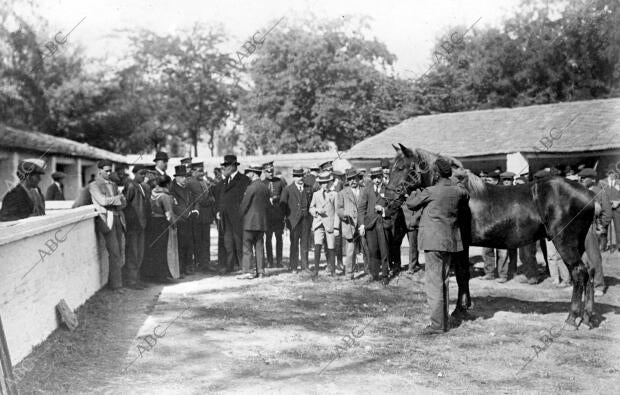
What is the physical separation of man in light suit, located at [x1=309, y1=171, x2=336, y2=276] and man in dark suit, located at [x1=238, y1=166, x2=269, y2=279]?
103 centimetres

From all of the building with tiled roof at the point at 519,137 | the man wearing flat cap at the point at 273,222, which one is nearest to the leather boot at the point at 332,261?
the man wearing flat cap at the point at 273,222

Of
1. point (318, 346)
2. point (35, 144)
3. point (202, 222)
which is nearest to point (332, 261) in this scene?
point (202, 222)

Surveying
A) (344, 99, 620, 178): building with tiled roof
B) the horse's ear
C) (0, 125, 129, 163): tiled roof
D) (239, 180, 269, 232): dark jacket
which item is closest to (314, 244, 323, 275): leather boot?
(239, 180, 269, 232): dark jacket

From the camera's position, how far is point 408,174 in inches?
337

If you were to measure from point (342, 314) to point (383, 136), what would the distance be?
20200 mm

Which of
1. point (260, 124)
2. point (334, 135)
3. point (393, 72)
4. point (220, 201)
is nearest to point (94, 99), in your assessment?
point (260, 124)

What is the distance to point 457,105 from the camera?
139ft

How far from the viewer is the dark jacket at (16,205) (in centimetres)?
868

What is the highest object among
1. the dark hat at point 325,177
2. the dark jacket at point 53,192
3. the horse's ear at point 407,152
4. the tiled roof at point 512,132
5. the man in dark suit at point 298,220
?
the tiled roof at point 512,132

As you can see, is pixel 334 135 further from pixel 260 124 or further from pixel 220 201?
pixel 220 201

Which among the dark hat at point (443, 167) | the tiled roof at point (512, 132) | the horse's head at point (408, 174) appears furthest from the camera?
the tiled roof at point (512, 132)

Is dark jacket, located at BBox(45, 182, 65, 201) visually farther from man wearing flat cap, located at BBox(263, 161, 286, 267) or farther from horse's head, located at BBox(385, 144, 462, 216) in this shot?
horse's head, located at BBox(385, 144, 462, 216)

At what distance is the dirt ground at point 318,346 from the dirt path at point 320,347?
2 cm

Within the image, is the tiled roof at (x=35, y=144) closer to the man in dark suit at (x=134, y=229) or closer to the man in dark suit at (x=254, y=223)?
the man in dark suit at (x=254, y=223)
